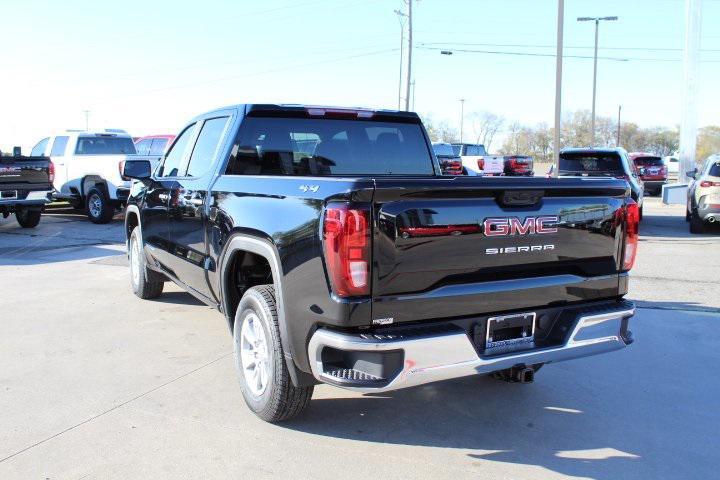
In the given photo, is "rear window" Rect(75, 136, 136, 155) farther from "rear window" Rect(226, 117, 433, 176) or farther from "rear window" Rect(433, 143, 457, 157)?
"rear window" Rect(226, 117, 433, 176)

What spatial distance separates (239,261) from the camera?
440 cm

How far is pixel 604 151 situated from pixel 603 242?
10.7 meters

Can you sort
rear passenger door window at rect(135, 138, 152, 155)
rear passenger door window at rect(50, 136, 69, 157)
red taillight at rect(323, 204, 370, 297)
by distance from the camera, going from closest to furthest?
1. red taillight at rect(323, 204, 370, 297)
2. rear passenger door window at rect(50, 136, 69, 157)
3. rear passenger door window at rect(135, 138, 152, 155)

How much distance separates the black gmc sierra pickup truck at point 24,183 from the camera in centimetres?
1317

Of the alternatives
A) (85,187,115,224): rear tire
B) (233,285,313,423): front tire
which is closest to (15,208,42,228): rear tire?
(85,187,115,224): rear tire

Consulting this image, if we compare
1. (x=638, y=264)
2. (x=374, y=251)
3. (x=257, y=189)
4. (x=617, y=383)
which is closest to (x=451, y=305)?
(x=374, y=251)

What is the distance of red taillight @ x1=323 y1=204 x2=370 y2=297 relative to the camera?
3057 mm

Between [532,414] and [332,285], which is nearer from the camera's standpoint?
[332,285]

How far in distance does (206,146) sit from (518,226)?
2.85m

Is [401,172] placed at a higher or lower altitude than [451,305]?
higher

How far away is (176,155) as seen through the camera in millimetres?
6031

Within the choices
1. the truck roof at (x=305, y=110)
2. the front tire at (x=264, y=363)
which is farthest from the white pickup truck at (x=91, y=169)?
the front tire at (x=264, y=363)

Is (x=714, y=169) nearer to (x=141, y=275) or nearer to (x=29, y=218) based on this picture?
(x=141, y=275)

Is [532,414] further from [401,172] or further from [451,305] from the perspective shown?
[401,172]
